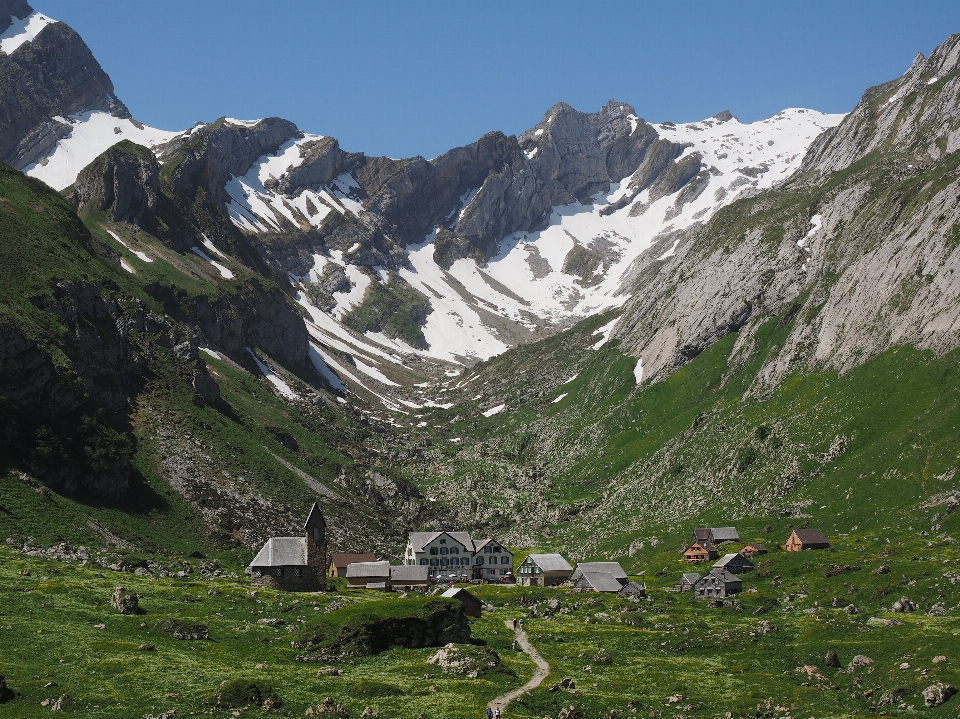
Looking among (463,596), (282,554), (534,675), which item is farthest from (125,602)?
(463,596)

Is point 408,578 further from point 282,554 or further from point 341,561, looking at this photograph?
point 282,554

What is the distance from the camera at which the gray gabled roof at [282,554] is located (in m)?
83.0

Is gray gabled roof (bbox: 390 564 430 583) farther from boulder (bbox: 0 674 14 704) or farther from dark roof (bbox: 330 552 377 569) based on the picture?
boulder (bbox: 0 674 14 704)

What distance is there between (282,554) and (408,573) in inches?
1099

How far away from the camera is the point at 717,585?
94.9m

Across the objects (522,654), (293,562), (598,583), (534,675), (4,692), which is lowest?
(534,675)

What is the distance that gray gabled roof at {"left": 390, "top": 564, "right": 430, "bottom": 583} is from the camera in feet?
353

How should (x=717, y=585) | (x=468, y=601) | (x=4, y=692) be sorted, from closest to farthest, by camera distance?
(x=4, y=692) < (x=468, y=601) < (x=717, y=585)

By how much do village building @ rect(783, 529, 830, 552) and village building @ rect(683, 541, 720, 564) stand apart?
1018cm

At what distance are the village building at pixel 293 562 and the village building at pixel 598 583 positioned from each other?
119ft

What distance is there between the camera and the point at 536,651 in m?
67.4

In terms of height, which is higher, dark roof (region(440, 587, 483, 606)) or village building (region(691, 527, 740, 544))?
village building (region(691, 527, 740, 544))

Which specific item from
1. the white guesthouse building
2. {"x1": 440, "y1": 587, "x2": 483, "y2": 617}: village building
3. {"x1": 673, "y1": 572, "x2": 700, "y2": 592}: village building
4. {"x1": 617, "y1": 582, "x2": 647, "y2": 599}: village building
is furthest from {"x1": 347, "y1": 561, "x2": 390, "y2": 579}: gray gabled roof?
{"x1": 673, "y1": 572, "x2": 700, "y2": 592}: village building

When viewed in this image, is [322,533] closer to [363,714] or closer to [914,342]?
[363,714]
